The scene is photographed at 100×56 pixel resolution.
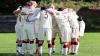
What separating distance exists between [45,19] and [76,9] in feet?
84.3

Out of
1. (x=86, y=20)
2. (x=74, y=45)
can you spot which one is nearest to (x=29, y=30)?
(x=74, y=45)

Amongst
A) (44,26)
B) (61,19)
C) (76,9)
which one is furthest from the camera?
(76,9)

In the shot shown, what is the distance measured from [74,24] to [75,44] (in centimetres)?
92

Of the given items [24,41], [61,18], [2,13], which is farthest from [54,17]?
[2,13]

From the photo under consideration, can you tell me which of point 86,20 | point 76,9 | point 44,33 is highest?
point 44,33

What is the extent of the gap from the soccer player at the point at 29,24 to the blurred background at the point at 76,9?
17.2 m

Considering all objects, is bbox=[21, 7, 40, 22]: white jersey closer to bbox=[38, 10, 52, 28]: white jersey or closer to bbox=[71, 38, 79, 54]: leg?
bbox=[38, 10, 52, 28]: white jersey

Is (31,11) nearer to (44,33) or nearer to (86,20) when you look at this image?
(44,33)

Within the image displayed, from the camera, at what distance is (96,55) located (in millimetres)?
19391

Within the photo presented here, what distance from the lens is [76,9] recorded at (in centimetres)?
4297

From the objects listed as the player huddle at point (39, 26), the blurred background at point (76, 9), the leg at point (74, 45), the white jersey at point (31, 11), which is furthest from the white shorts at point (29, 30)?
the blurred background at point (76, 9)

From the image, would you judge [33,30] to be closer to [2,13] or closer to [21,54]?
[21,54]

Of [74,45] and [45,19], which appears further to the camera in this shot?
[74,45]

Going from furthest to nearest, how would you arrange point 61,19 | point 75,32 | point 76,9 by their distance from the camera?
point 76,9
point 75,32
point 61,19
